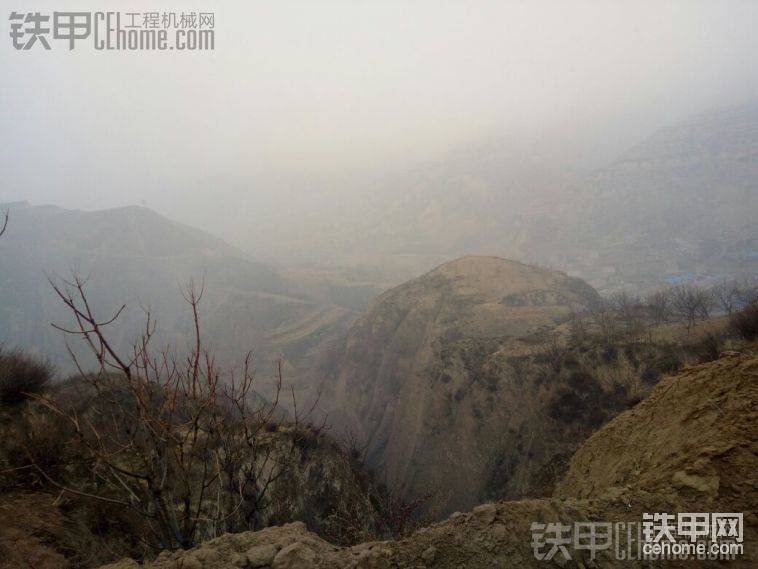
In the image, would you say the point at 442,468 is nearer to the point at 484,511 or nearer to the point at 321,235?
the point at 484,511

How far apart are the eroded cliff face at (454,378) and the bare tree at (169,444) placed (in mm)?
13079

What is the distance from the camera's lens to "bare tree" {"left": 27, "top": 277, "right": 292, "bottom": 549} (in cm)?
317

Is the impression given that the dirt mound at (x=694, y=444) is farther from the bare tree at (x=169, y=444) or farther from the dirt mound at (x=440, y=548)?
the bare tree at (x=169, y=444)

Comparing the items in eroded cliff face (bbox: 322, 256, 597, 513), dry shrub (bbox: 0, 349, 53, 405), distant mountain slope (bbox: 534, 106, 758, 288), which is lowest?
eroded cliff face (bbox: 322, 256, 597, 513)

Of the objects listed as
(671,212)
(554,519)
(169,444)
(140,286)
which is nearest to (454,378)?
(554,519)

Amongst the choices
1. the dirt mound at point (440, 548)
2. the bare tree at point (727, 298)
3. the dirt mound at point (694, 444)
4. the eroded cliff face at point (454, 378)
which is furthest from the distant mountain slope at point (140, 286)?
the dirt mound at point (694, 444)

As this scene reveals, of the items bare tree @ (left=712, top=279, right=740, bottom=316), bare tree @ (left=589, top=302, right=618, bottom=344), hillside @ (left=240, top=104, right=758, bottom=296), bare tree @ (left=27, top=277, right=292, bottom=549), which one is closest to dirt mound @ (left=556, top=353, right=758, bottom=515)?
bare tree @ (left=27, top=277, right=292, bottom=549)

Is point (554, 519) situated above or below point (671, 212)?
below

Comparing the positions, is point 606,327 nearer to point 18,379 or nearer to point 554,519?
point 554,519

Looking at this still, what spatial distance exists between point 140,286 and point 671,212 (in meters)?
136

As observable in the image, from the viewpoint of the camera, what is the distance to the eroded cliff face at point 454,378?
22.7 m

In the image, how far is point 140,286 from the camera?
255 feet

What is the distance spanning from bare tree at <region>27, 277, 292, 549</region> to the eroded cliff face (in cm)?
1308

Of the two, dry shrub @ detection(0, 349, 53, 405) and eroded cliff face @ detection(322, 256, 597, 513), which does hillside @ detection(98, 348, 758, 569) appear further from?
eroded cliff face @ detection(322, 256, 597, 513)
